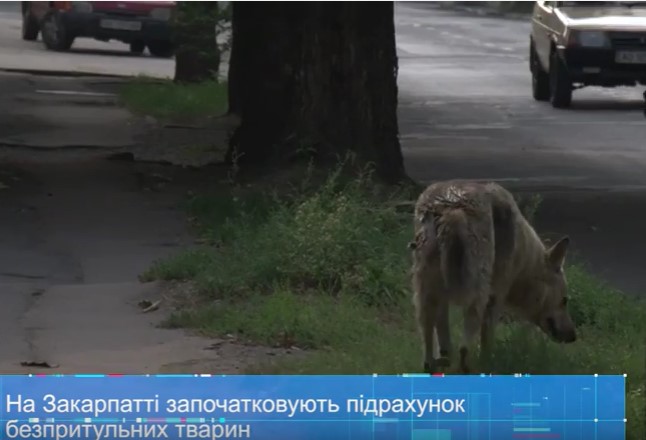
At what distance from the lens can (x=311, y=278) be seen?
33.3 feet

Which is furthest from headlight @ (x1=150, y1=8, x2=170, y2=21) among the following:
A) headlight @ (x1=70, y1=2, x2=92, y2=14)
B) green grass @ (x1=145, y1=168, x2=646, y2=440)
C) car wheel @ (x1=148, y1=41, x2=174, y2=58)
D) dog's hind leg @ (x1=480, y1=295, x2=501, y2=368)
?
dog's hind leg @ (x1=480, y1=295, x2=501, y2=368)

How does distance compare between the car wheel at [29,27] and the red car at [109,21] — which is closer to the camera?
the red car at [109,21]

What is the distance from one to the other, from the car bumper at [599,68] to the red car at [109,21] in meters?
9.20

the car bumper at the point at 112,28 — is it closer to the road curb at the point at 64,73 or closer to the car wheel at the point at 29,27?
the car wheel at the point at 29,27

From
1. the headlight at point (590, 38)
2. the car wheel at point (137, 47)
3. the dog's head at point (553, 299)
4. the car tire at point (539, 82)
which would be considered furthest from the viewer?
the car wheel at point (137, 47)

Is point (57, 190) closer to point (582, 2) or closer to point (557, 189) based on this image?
point (557, 189)

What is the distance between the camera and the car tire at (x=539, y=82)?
25375 millimetres

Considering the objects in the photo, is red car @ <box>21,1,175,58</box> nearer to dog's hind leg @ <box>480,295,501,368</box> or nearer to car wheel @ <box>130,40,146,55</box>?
car wheel @ <box>130,40,146,55</box>

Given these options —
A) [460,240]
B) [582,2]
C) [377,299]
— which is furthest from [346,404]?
[582,2]

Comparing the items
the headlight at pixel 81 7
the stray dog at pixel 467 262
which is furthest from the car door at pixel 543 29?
the stray dog at pixel 467 262

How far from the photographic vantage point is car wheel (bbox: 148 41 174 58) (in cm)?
3291

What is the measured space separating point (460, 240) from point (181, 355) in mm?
2073

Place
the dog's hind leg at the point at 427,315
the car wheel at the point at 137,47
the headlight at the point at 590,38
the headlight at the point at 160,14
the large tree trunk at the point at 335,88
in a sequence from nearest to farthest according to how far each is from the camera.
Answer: the dog's hind leg at the point at 427,315
the large tree trunk at the point at 335,88
the headlight at the point at 590,38
the headlight at the point at 160,14
the car wheel at the point at 137,47

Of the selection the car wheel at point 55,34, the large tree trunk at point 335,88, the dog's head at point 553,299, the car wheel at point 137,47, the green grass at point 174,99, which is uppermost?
the dog's head at point 553,299
